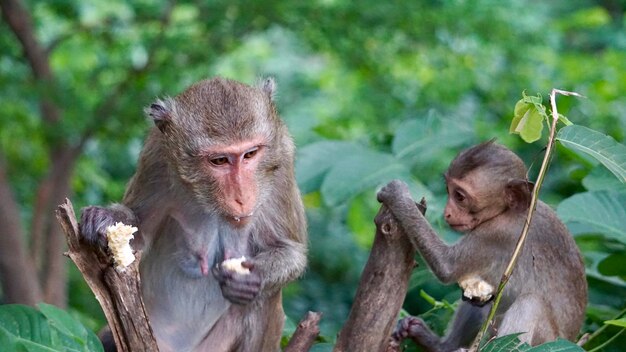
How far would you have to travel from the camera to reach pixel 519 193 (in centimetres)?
365

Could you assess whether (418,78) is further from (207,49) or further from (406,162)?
(406,162)

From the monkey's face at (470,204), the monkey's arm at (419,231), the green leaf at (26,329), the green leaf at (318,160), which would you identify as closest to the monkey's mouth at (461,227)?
the monkey's face at (470,204)

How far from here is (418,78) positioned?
8422mm

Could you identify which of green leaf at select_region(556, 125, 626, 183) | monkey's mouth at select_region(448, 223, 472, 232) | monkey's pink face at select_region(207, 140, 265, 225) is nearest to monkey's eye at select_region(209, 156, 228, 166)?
monkey's pink face at select_region(207, 140, 265, 225)

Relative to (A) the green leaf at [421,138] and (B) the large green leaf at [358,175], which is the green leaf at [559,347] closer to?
(B) the large green leaf at [358,175]

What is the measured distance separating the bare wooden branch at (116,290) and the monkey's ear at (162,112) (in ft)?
2.55

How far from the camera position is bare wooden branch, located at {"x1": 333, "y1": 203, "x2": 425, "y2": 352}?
10.3ft

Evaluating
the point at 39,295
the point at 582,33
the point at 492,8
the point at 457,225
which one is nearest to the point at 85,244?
the point at 457,225

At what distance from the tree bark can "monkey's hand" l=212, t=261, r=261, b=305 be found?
3347 mm

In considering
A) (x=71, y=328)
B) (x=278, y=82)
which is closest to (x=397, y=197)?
(x=71, y=328)

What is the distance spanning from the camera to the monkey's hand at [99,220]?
307 centimetres

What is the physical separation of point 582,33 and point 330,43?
21.5ft

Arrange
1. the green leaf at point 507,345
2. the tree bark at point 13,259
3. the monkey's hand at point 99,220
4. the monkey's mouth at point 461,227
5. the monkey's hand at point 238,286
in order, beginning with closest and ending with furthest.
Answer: the green leaf at point 507,345 → the monkey's hand at point 99,220 → the monkey's hand at point 238,286 → the monkey's mouth at point 461,227 → the tree bark at point 13,259

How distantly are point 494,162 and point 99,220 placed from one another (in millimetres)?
1574
